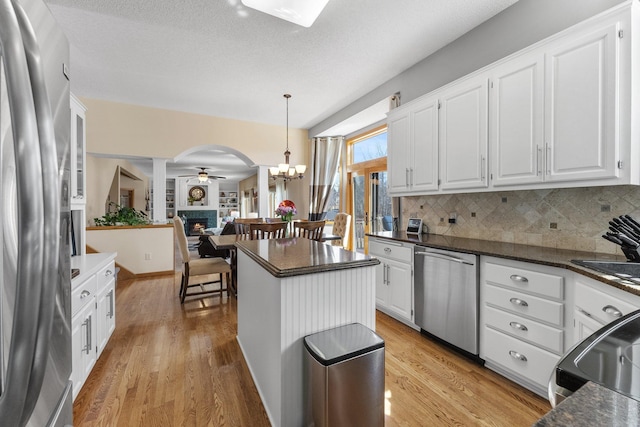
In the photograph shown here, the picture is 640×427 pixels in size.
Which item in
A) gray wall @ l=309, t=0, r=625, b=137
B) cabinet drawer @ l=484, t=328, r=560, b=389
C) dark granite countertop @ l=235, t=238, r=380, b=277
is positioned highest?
gray wall @ l=309, t=0, r=625, b=137

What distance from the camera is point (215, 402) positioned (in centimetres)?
177

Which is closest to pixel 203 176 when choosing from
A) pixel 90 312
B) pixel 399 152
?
pixel 399 152

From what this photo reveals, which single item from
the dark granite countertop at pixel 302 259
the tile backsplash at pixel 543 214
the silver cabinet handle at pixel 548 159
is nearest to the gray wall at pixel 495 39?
the silver cabinet handle at pixel 548 159

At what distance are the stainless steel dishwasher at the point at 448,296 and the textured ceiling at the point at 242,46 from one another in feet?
7.09

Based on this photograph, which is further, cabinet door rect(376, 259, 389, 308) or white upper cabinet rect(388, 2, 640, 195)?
cabinet door rect(376, 259, 389, 308)

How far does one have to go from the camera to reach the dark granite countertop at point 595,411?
0.38 metres

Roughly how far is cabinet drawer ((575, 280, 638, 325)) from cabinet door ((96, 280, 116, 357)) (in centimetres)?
324

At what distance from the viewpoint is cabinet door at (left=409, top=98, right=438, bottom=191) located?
281 centimetres

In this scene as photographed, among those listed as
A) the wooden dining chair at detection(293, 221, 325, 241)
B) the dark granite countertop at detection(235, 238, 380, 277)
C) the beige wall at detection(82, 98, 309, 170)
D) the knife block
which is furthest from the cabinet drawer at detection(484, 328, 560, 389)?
the beige wall at detection(82, 98, 309, 170)

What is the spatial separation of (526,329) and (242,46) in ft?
11.8

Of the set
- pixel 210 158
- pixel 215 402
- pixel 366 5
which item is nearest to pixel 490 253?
pixel 215 402

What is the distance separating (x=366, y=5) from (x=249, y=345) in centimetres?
297

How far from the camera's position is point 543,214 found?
7.43ft

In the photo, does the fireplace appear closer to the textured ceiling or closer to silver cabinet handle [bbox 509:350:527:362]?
the textured ceiling
